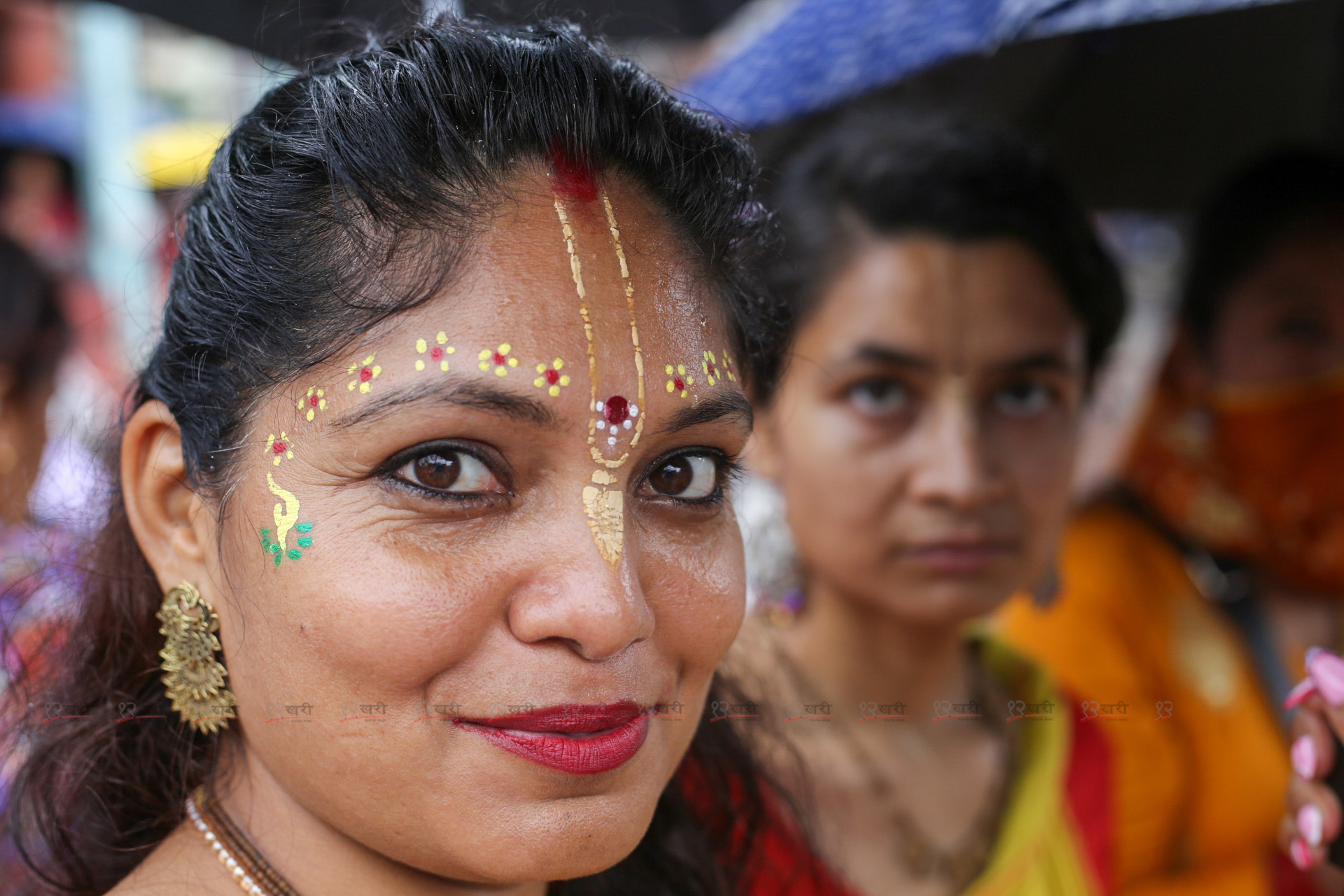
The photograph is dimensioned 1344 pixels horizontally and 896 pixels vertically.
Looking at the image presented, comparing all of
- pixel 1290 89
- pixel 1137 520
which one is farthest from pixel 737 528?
pixel 1290 89

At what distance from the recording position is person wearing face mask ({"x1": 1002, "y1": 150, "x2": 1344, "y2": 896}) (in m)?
2.96

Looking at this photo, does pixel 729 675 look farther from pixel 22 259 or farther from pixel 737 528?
pixel 22 259

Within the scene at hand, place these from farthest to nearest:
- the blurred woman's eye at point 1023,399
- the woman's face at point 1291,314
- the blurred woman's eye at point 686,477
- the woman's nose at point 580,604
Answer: the woman's face at point 1291,314 < the blurred woman's eye at point 1023,399 < the blurred woman's eye at point 686,477 < the woman's nose at point 580,604

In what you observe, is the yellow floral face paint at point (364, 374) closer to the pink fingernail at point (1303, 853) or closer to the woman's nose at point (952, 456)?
the woman's nose at point (952, 456)

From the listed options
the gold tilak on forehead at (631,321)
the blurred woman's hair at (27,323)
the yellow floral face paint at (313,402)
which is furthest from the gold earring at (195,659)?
the blurred woman's hair at (27,323)

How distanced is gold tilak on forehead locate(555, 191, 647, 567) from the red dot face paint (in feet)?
0.05

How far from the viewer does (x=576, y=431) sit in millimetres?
1229

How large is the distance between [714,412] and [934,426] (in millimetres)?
1008

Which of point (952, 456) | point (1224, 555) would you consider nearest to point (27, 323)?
point (952, 456)

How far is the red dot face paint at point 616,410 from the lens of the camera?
1246 millimetres

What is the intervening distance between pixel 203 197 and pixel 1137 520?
9.79 feet

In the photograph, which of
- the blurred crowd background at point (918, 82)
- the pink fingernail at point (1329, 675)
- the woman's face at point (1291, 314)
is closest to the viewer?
the pink fingernail at point (1329, 675)

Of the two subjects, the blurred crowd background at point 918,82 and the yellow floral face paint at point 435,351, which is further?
the blurred crowd background at point 918,82

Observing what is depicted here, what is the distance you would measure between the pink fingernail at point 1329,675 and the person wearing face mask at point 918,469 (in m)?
0.67
